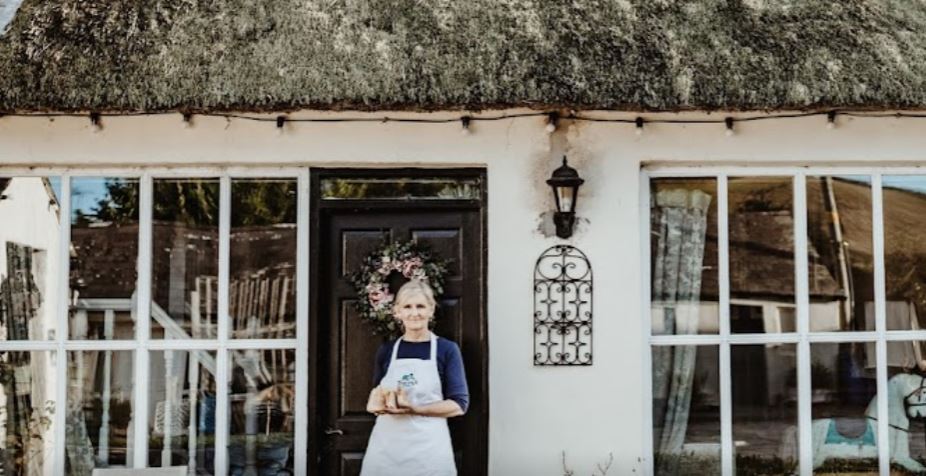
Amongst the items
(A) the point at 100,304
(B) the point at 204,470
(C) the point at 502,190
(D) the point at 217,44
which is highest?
(D) the point at 217,44

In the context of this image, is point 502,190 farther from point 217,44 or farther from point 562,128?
point 217,44

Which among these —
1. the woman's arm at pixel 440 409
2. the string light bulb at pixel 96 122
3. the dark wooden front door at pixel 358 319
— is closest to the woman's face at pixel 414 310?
the woman's arm at pixel 440 409

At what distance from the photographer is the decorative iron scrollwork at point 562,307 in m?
6.83

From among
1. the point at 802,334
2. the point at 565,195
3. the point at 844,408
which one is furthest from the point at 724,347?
the point at 565,195

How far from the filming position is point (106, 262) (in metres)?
7.01

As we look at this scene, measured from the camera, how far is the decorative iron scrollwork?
6832mm

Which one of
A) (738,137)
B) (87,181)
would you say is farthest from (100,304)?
(738,137)

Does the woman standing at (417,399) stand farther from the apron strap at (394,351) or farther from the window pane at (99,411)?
the window pane at (99,411)

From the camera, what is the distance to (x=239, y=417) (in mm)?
6992

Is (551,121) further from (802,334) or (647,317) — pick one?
(802,334)

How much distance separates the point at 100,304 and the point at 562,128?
113 inches

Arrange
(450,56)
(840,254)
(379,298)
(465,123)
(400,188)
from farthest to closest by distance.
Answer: (840,254) → (400,188) → (465,123) → (379,298) → (450,56)

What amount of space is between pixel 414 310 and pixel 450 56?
1432 millimetres

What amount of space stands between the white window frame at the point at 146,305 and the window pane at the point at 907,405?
139 inches
